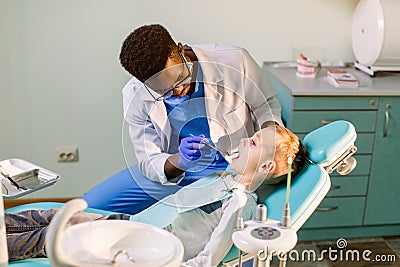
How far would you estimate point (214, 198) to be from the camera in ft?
5.63

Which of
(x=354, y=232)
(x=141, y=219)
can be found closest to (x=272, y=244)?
(x=141, y=219)

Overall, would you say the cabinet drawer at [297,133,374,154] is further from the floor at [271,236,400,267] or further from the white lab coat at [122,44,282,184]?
the white lab coat at [122,44,282,184]

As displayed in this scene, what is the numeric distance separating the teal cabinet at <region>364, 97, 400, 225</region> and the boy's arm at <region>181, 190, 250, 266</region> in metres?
1.18

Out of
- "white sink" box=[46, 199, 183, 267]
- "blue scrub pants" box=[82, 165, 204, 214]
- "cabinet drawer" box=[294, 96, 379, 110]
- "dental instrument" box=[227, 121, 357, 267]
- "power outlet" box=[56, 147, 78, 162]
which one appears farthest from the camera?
"power outlet" box=[56, 147, 78, 162]

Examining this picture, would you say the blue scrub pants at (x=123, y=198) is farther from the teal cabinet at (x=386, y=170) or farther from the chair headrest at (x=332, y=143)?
the teal cabinet at (x=386, y=170)

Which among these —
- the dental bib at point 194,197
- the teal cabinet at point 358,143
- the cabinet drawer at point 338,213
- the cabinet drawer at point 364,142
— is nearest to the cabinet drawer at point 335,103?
the teal cabinet at point 358,143

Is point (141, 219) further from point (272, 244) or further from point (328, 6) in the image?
point (328, 6)

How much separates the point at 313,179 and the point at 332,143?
0.13 m

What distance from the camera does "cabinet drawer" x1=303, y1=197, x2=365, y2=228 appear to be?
105 inches

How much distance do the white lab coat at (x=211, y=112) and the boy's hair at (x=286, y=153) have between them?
0.08 metres

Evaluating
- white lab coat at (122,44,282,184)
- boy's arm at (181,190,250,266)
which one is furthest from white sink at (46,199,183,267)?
white lab coat at (122,44,282,184)

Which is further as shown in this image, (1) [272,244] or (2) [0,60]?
(2) [0,60]

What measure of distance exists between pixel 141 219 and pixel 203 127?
422 millimetres

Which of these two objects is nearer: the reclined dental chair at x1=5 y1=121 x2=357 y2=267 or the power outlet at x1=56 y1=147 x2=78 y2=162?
the reclined dental chair at x1=5 y1=121 x2=357 y2=267
